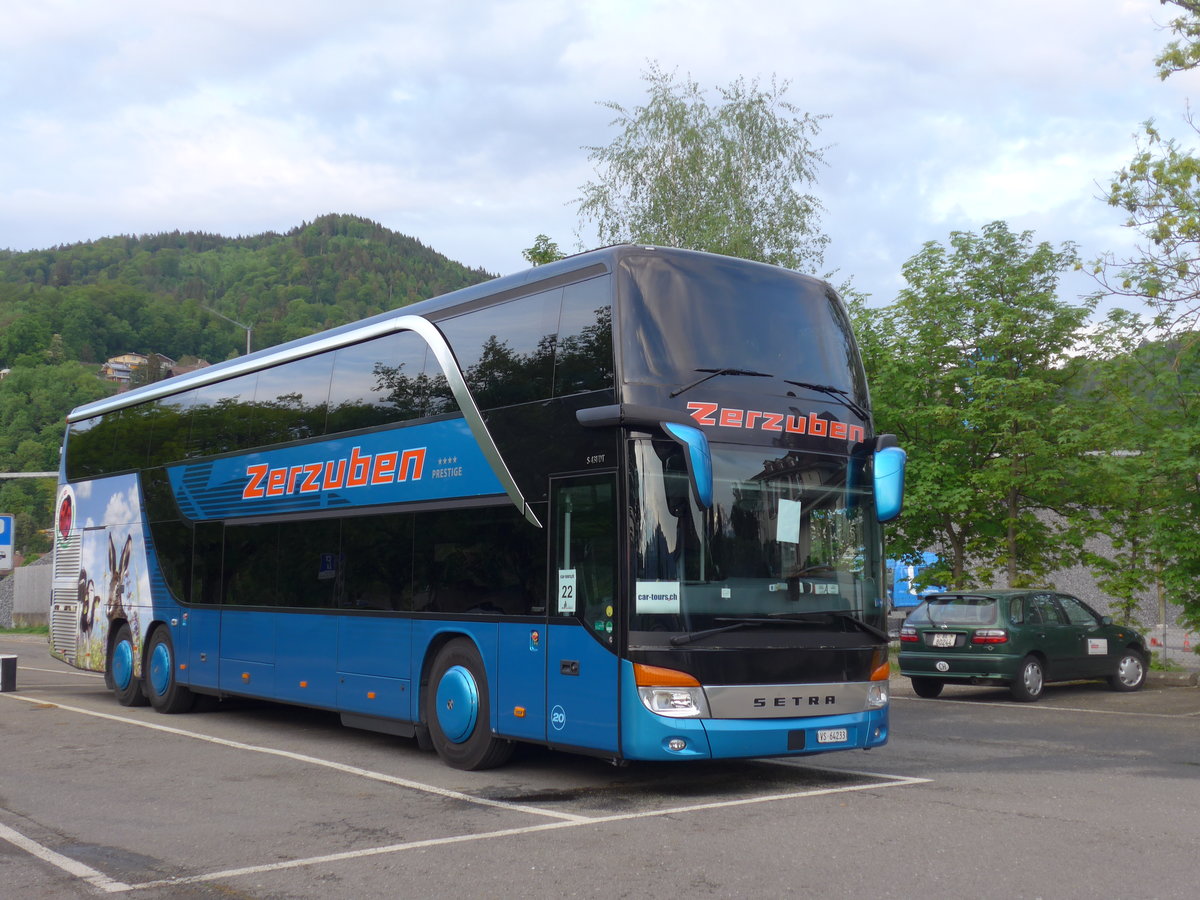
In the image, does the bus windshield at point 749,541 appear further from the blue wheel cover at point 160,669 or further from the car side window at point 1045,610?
the blue wheel cover at point 160,669

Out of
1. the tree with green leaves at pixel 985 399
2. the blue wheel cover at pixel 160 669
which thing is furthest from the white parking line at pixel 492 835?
the tree with green leaves at pixel 985 399

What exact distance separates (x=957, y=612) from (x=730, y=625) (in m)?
10.1

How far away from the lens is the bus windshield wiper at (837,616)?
9625 millimetres

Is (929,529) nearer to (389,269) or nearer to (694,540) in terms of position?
(694,540)

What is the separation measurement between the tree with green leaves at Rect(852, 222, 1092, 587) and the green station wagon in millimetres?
3043

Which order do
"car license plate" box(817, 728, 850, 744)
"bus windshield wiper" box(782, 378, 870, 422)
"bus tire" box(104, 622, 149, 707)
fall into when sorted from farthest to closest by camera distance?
"bus tire" box(104, 622, 149, 707) → "bus windshield wiper" box(782, 378, 870, 422) → "car license plate" box(817, 728, 850, 744)

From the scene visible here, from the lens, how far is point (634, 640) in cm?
920

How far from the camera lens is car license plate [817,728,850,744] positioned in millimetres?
9703

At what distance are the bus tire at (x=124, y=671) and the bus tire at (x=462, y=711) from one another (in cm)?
768

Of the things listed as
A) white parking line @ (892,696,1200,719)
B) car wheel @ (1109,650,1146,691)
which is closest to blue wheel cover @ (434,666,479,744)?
white parking line @ (892,696,1200,719)

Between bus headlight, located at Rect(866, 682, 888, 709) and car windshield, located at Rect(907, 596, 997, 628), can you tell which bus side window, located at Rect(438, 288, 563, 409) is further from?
car windshield, located at Rect(907, 596, 997, 628)

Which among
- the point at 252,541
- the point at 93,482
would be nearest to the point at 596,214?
the point at 93,482

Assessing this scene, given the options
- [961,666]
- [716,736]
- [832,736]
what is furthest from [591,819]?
[961,666]

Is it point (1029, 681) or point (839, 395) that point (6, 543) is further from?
point (839, 395)
